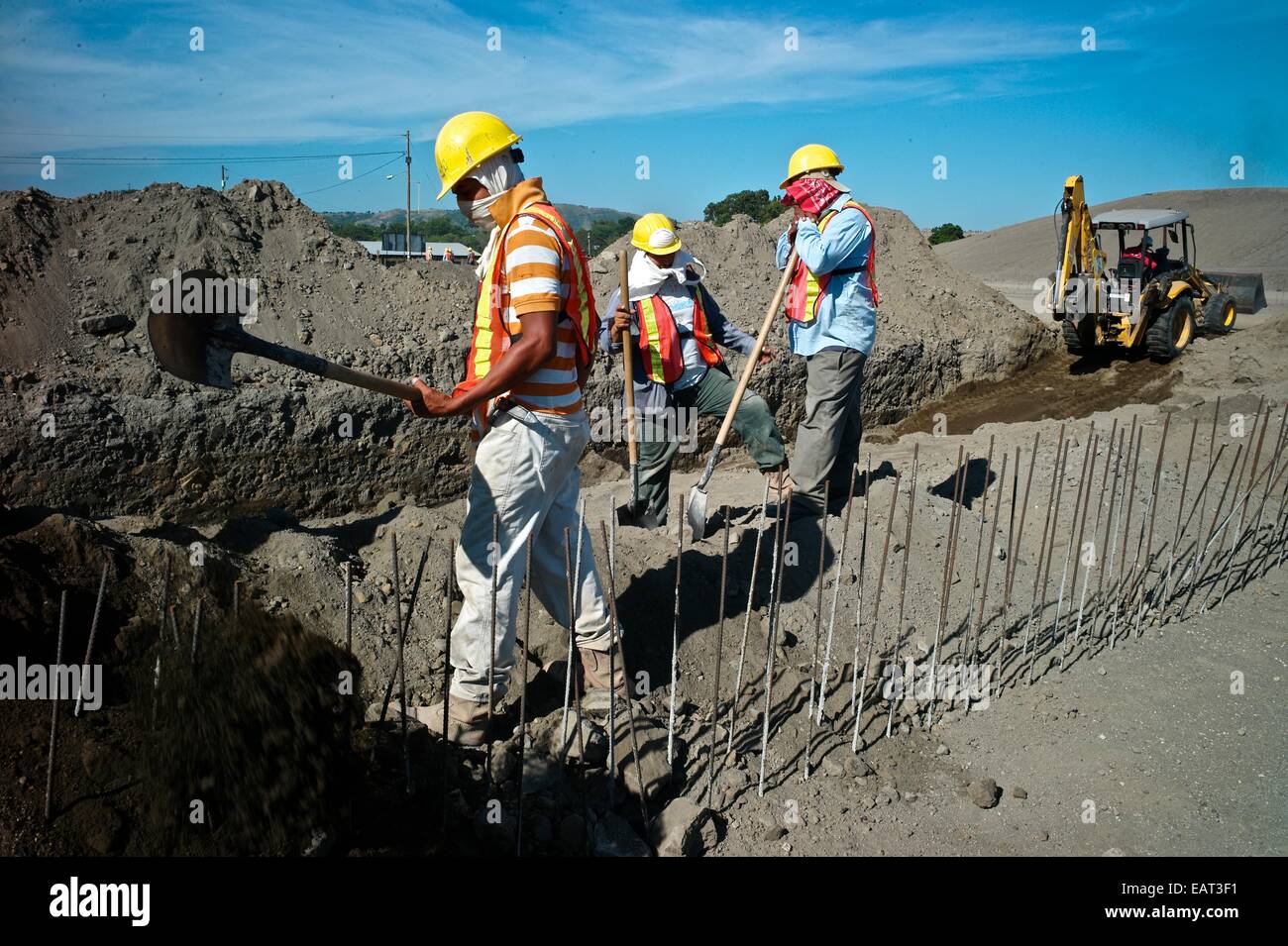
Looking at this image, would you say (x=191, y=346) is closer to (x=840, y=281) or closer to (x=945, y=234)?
(x=840, y=281)

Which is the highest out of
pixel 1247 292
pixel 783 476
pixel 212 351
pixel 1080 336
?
pixel 1247 292

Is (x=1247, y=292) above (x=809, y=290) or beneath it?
above

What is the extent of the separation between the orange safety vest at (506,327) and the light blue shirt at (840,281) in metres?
1.66

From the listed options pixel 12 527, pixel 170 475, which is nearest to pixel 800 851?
pixel 12 527

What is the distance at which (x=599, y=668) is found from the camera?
11.4ft

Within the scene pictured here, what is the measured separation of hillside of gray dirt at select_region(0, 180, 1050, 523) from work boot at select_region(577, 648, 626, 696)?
2.93 metres

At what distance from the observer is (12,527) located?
3.24 metres

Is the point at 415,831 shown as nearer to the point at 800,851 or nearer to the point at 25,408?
the point at 800,851

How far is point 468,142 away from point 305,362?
82 centimetres

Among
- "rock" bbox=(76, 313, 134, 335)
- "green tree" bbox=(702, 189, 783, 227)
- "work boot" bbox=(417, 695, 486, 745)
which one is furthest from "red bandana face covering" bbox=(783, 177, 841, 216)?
"green tree" bbox=(702, 189, 783, 227)

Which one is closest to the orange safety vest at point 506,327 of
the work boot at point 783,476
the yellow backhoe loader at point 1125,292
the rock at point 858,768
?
the rock at point 858,768

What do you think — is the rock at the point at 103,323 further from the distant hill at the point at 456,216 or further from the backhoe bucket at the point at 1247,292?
the backhoe bucket at the point at 1247,292

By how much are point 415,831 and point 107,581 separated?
1351 mm
